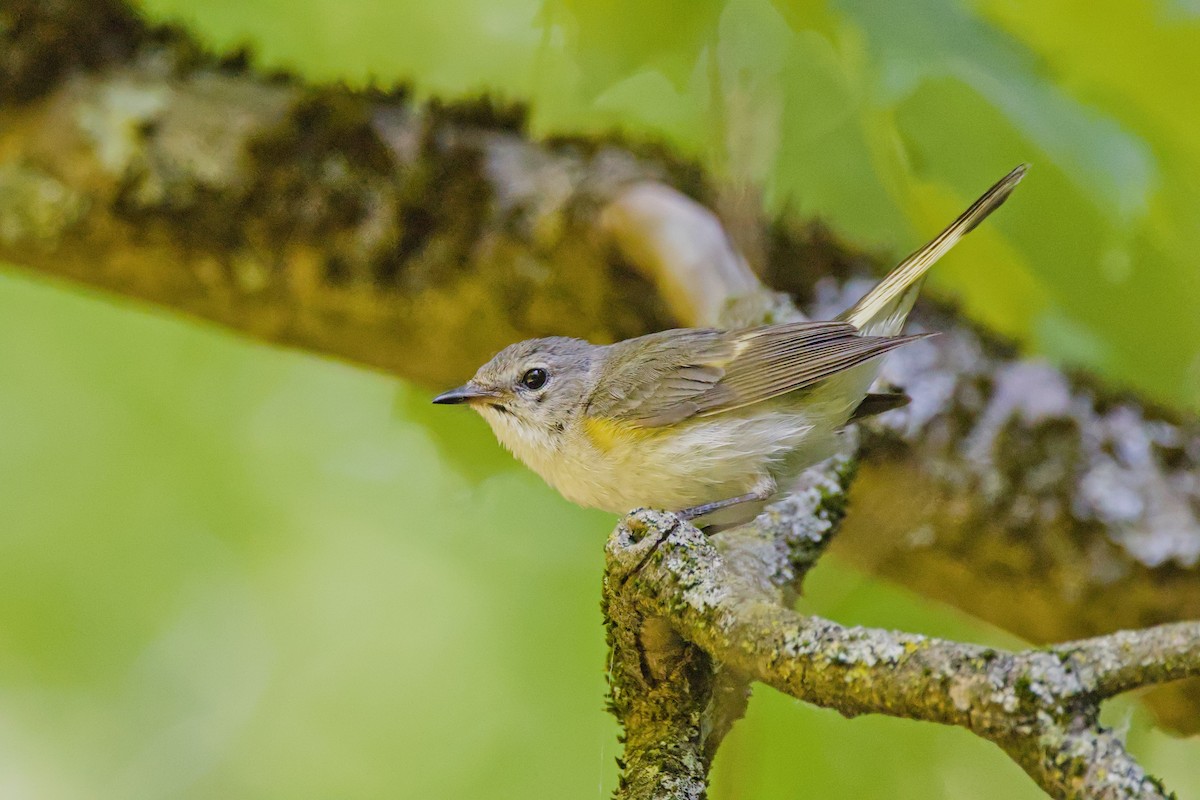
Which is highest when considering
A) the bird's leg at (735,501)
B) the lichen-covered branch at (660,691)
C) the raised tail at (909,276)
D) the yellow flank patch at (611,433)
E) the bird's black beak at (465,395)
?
the raised tail at (909,276)

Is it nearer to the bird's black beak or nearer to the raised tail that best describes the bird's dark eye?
the bird's black beak

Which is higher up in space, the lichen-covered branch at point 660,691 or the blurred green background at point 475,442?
the blurred green background at point 475,442

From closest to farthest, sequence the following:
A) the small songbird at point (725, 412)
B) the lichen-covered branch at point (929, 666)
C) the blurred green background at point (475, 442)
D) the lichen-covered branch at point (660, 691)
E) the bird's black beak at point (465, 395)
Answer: the lichen-covered branch at point (929, 666)
the lichen-covered branch at point (660, 691)
the small songbird at point (725, 412)
the blurred green background at point (475, 442)
the bird's black beak at point (465, 395)

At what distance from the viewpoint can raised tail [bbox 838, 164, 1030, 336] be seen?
7.04 ft

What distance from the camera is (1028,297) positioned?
310cm

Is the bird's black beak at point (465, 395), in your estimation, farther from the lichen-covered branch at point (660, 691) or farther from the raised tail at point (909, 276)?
the lichen-covered branch at point (660, 691)

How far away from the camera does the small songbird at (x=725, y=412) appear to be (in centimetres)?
242

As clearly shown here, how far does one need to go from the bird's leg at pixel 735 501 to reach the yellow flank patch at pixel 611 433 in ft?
0.81

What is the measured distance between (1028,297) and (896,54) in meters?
1.08

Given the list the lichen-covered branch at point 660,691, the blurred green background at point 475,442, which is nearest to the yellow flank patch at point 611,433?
Result: the blurred green background at point 475,442

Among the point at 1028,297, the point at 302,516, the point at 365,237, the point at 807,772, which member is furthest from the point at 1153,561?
the point at 302,516

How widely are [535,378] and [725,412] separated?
2.04ft

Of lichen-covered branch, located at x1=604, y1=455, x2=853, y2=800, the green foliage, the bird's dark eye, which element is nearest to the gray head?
the bird's dark eye

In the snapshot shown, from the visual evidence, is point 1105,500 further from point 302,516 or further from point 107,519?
point 107,519
